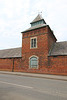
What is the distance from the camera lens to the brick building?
14488 mm

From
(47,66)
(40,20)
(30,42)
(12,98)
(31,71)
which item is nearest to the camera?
(12,98)

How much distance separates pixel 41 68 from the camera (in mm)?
15602

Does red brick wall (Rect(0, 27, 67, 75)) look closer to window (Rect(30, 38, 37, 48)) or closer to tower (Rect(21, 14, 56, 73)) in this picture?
tower (Rect(21, 14, 56, 73))

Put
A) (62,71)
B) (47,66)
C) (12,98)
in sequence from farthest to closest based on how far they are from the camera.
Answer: (47,66) → (62,71) → (12,98)

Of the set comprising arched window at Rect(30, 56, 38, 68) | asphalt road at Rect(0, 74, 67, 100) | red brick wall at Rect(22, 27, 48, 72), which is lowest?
asphalt road at Rect(0, 74, 67, 100)

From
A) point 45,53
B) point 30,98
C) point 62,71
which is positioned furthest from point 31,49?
point 30,98

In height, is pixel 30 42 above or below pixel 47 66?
above

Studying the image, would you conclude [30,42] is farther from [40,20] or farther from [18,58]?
[40,20]

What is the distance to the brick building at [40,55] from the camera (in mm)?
14488

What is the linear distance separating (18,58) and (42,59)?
6232mm


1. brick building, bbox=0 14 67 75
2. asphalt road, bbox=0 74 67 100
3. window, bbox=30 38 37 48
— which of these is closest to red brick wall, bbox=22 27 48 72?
brick building, bbox=0 14 67 75

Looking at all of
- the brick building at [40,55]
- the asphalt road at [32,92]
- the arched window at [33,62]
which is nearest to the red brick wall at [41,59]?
the brick building at [40,55]

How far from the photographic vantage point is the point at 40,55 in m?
16.2

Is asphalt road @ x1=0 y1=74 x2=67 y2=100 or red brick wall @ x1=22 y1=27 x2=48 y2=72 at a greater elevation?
red brick wall @ x1=22 y1=27 x2=48 y2=72
